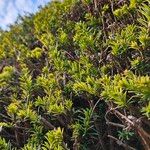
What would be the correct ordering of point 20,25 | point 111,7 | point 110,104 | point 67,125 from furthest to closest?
1. point 20,25
2. point 111,7
3. point 67,125
4. point 110,104

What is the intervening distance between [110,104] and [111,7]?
1.25 meters

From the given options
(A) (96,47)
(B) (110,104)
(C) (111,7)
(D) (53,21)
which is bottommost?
(B) (110,104)

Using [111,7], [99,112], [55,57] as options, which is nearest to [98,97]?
[99,112]

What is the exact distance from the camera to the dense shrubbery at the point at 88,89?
2.99 m

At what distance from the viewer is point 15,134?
3.65 m

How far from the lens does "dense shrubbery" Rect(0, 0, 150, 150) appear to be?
2.99 metres

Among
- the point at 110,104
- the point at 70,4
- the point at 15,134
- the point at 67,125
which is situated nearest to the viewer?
the point at 110,104

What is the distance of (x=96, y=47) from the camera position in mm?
3570

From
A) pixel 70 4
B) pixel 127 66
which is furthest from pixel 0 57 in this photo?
pixel 127 66

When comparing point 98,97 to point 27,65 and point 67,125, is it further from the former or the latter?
point 27,65

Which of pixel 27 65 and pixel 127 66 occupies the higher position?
pixel 27 65

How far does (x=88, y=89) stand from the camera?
315 centimetres

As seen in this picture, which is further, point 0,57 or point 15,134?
point 0,57

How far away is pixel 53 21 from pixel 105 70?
1.48 metres
